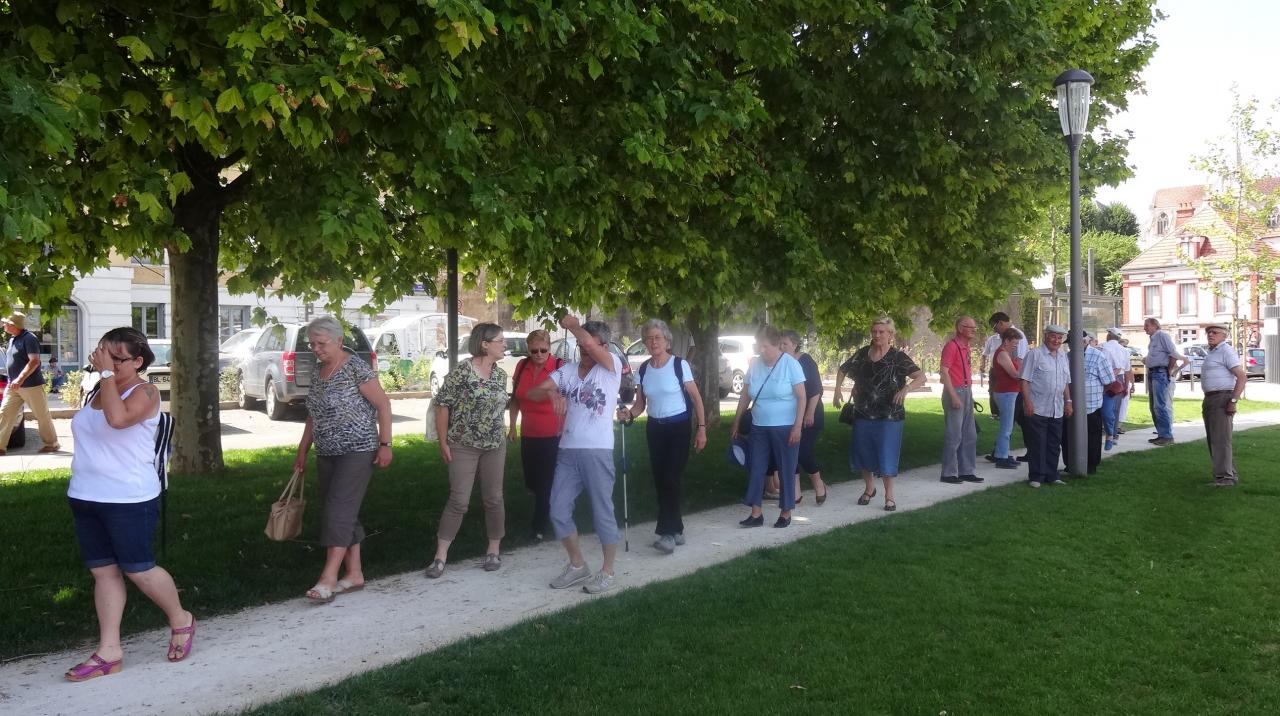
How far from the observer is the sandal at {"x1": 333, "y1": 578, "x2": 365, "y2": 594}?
6695mm

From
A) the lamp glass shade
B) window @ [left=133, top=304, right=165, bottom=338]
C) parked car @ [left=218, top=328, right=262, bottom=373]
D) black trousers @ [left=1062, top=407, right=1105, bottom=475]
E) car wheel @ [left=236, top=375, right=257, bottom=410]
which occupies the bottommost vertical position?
black trousers @ [left=1062, top=407, right=1105, bottom=475]

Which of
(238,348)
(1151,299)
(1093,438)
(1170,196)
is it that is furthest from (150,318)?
(1170,196)

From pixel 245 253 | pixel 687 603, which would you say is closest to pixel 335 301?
pixel 245 253

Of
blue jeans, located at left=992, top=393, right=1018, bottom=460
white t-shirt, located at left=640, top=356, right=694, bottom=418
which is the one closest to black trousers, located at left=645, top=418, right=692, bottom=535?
white t-shirt, located at left=640, top=356, right=694, bottom=418

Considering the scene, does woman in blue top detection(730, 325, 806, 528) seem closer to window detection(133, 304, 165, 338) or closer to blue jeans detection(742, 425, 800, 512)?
blue jeans detection(742, 425, 800, 512)

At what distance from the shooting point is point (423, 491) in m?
10.0

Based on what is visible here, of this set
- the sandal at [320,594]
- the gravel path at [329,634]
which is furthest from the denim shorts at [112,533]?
the sandal at [320,594]

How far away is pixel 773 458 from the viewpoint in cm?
907

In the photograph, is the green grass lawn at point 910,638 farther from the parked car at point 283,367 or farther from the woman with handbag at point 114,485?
the parked car at point 283,367

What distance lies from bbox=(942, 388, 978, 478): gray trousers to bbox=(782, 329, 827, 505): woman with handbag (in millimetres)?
1744

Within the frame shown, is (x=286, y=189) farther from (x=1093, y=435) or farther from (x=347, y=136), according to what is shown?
(x=1093, y=435)

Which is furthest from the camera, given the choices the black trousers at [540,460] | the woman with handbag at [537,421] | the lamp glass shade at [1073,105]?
the lamp glass shade at [1073,105]

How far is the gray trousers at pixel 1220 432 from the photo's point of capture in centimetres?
1071

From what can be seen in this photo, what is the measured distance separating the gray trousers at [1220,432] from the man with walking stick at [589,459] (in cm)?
702
